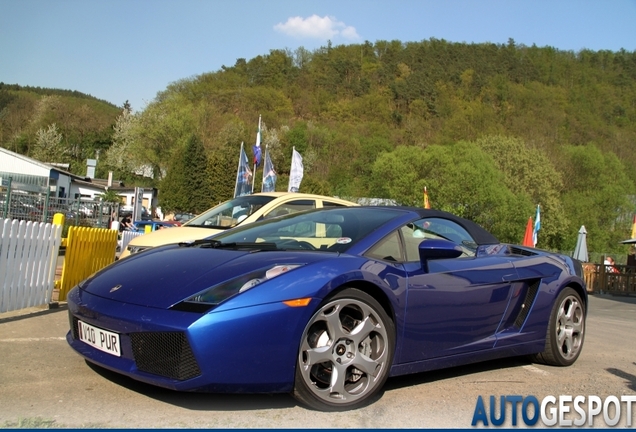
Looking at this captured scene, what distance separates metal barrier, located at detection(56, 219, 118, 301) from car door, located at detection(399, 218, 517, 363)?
194 inches

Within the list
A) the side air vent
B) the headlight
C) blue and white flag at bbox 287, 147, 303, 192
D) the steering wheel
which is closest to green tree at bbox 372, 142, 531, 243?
blue and white flag at bbox 287, 147, 303, 192

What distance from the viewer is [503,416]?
12.5ft

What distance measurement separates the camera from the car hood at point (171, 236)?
887 cm

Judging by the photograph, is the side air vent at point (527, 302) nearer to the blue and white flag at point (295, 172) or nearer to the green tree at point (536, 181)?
the blue and white flag at point (295, 172)

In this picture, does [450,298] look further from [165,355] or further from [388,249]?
[165,355]

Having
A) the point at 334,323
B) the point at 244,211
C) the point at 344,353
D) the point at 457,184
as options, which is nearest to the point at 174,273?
the point at 334,323

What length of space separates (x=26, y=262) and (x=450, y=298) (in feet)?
15.8

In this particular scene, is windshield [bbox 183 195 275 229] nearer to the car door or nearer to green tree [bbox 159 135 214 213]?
the car door

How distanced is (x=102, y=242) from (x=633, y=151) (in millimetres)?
93925

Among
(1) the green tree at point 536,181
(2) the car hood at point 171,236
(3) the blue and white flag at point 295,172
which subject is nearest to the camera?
(2) the car hood at point 171,236

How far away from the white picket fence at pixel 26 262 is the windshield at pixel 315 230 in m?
2.90

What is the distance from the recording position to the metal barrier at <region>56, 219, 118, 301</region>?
25.6ft

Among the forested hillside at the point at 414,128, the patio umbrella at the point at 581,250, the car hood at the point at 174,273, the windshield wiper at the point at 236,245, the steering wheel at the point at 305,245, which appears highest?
the forested hillside at the point at 414,128

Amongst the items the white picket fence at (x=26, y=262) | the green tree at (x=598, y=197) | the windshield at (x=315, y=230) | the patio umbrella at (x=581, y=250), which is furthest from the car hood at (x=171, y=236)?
the green tree at (x=598, y=197)
